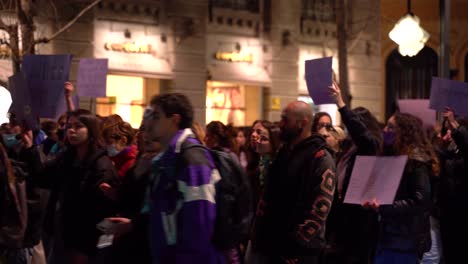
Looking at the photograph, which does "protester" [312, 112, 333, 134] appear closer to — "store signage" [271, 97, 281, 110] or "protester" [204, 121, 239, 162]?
"protester" [204, 121, 239, 162]

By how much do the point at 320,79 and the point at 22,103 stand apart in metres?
2.66

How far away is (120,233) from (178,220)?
1.95ft

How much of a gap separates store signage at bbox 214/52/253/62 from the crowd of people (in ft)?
51.8

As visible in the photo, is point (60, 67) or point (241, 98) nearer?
point (60, 67)

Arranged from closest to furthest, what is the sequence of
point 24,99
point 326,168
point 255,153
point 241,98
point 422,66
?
point 326,168
point 24,99
point 255,153
point 241,98
point 422,66

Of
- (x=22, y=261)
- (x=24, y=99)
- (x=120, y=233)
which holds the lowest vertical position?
(x=22, y=261)

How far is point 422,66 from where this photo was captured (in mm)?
38344

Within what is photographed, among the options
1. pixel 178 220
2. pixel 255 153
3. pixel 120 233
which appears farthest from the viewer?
pixel 255 153

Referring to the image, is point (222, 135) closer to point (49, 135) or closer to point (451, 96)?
point (49, 135)

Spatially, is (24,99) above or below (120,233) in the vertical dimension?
above

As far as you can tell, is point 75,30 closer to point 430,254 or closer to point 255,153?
point 255,153

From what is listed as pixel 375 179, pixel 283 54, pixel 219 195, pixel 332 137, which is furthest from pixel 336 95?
pixel 283 54

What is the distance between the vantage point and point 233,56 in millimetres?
28391

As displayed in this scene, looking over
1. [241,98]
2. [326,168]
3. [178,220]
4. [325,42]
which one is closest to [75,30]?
[241,98]
